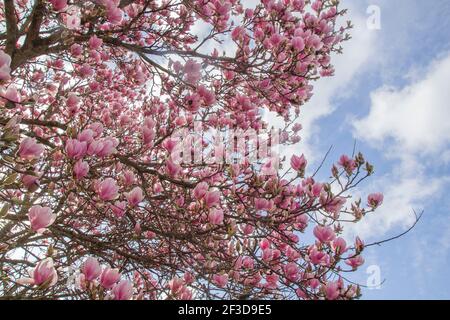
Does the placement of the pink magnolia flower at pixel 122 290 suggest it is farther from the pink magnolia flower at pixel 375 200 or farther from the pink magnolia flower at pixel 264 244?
the pink magnolia flower at pixel 375 200

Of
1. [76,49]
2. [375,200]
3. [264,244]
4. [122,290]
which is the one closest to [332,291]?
[264,244]

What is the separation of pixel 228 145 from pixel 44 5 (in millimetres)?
2176

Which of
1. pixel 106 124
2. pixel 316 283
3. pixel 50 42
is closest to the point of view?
pixel 316 283

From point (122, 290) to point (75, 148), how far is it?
1006 mm

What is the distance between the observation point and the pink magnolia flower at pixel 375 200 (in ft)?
10.7

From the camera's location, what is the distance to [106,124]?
5.27 metres

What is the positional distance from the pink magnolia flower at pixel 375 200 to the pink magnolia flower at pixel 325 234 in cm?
58

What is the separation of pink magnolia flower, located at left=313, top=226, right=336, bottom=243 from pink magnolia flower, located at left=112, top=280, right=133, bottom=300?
1589 mm

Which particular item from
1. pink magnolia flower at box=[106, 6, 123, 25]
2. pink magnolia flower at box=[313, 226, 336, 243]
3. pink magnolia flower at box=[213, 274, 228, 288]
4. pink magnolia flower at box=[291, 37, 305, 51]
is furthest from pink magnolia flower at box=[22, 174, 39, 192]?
pink magnolia flower at box=[291, 37, 305, 51]

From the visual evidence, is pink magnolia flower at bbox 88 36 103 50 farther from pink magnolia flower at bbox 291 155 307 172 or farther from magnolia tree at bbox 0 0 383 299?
pink magnolia flower at bbox 291 155 307 172

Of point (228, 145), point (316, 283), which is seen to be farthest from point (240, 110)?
point (316, 283)

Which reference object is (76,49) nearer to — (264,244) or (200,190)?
(200,190)

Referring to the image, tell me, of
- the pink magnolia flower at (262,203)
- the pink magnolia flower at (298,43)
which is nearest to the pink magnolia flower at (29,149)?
the pink magnolia flower at (262,203)
